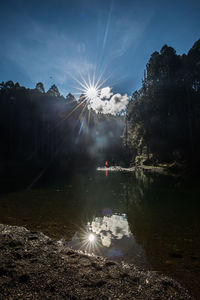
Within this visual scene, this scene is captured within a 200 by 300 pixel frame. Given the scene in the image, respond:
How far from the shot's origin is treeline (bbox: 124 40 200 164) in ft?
126

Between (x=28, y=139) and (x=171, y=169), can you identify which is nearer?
(x=171, y=169)

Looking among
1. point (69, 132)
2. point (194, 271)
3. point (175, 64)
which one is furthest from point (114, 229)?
point (69, 132)

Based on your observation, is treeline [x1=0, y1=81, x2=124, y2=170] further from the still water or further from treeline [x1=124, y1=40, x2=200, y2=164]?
the still water

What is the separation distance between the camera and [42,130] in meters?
72.8

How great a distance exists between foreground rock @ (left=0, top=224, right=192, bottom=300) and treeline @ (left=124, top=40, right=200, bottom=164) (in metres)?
33.7

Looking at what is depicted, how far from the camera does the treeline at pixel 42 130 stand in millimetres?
63128

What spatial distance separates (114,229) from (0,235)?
4252mm

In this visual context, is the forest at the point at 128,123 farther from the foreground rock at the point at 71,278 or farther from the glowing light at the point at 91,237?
the foreground rock at the point at 71,278

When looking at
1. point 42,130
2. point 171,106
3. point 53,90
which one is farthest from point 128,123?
point 53,90

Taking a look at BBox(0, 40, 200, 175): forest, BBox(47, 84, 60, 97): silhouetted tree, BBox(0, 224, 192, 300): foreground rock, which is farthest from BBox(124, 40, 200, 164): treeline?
BBox(47, 84, 60, 97): silhouetted tree

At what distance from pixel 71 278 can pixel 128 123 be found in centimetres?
6124

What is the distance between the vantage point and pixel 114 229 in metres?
7.40

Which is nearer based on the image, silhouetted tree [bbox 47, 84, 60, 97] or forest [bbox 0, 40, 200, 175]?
forest [bbox 0, 40, 200, 175]

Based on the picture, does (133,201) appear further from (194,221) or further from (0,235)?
(0,235)
